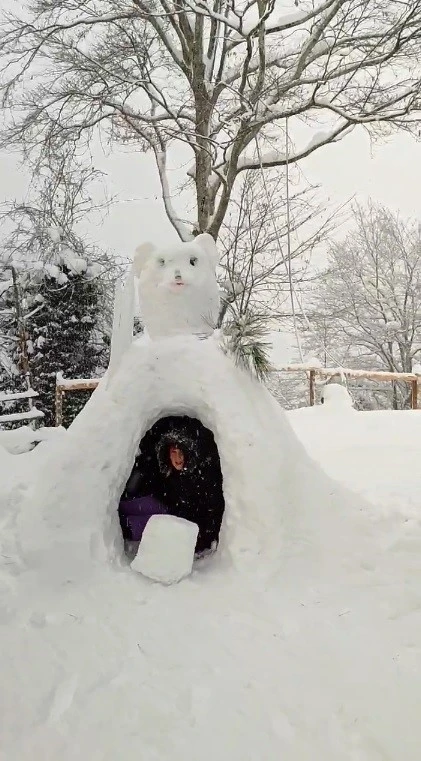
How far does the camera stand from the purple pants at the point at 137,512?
10.3ft

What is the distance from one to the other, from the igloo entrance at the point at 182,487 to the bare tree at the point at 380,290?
1189 centimetres

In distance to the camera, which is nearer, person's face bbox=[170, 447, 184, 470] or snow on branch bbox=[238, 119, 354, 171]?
person's face bbox=[170, 447, 184, 470]

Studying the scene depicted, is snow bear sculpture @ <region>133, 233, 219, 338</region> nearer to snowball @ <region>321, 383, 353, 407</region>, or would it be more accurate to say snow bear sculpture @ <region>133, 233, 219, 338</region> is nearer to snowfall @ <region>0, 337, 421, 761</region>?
snowfall @ <region>0, 337, 421, 761</region>

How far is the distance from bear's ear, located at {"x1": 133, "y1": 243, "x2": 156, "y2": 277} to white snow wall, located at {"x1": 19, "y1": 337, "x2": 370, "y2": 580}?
2.32 feet

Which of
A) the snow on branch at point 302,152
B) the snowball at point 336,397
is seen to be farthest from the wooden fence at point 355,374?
the snow on branch at point 302,152

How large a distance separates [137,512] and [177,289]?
148cm

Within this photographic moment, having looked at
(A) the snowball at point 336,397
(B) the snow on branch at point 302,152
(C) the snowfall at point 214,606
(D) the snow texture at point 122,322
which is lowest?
(A) the snowball at point 336,397

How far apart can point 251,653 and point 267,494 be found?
2.78 feet

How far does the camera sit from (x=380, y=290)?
14.7 m

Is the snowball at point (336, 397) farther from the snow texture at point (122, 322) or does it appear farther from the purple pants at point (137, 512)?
the snow texture at point (122, 322)

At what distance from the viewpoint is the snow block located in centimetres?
261

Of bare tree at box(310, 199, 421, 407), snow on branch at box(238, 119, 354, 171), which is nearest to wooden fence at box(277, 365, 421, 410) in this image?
snow on branch at box(238, 119, 354, 171)

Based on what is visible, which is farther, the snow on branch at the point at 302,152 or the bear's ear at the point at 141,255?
the snow on branch at the point at 302,152

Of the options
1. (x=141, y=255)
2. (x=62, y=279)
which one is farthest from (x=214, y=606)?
(x=62, y=279)
